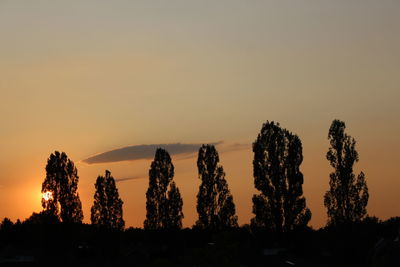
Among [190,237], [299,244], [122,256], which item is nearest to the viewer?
[299,244]

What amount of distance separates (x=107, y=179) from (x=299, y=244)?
25714 mm

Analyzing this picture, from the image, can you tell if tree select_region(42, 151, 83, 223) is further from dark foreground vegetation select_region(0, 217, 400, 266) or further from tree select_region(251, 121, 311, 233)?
tree select_region(251, 121, 311, 233)

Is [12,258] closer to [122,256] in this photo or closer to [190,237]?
[122,256]

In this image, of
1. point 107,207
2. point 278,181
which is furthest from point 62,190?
point 278,181

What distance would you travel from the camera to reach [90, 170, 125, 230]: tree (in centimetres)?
8800

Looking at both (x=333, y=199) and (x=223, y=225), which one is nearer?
(x=333, y=199)

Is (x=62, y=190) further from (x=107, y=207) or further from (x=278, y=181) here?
(x=278, y=181)

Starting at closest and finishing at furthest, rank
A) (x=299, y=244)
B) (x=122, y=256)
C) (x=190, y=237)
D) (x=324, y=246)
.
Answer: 1. (x=324, y=246)
2. (x=299, y=244)
3. (x=122, y=256)
4. (x=190, y=237)

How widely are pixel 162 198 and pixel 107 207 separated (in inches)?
248

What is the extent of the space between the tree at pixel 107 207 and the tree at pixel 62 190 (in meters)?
2.42

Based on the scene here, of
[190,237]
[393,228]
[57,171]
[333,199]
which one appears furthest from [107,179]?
[393,228]

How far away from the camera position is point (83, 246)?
95.2m

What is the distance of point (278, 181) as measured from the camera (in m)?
77.1

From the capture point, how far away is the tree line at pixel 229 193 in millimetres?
75812
